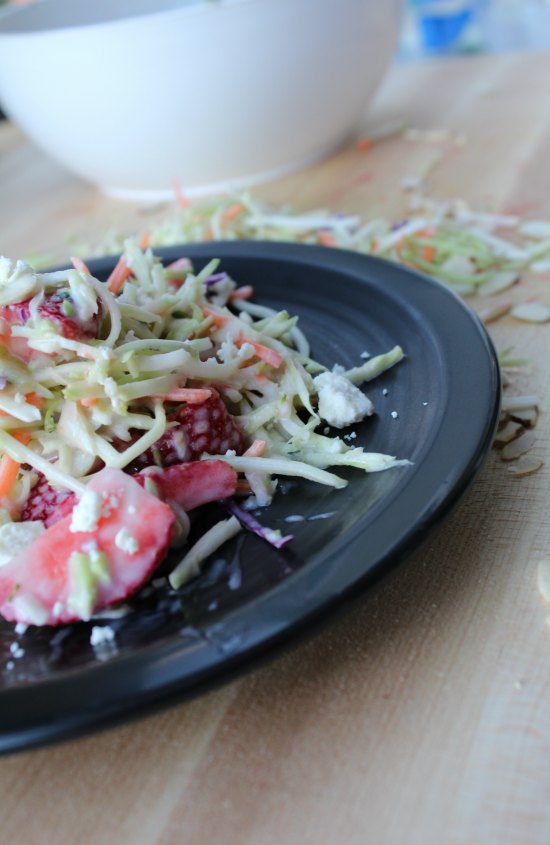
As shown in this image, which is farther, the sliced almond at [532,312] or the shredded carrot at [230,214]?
the shredded carrot at [230,214]

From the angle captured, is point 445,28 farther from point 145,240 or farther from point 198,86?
point 145,240

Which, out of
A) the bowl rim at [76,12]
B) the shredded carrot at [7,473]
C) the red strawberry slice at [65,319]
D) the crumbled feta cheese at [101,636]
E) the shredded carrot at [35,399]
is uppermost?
the bowl rim at [76,12]

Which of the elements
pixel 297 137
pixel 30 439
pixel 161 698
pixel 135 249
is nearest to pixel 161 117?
pixel 297 137

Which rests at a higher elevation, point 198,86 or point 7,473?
point 198,86

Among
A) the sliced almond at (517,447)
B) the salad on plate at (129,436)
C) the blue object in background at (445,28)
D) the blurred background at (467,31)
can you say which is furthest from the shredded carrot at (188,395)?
the blue object in background at (445,28)

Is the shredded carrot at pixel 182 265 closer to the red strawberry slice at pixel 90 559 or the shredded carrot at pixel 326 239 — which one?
the shredded carrot at pixel 326 239

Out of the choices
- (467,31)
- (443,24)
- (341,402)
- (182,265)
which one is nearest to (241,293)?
(182,265)
